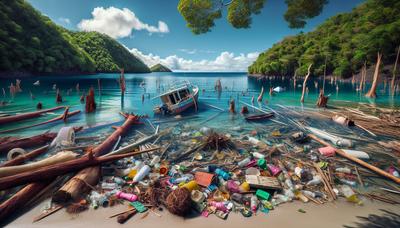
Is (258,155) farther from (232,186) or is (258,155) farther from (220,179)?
(232,186)

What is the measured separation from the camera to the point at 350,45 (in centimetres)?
7256

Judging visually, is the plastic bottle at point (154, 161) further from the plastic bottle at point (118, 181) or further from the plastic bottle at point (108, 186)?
the plastic bottle at point (108, 186)

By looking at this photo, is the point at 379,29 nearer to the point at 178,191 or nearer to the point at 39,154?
the point at 178,191

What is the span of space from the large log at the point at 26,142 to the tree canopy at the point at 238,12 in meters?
12.0

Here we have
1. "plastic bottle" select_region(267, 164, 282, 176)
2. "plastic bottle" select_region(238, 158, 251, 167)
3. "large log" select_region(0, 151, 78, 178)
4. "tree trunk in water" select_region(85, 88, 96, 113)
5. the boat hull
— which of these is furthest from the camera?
"tree trunk in water" select_region(85, 88, 96, 113)

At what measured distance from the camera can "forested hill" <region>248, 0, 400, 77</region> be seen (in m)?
57.8

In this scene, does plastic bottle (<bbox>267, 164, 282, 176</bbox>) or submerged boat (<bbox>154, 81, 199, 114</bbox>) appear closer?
plastic bottle (<bbox>267, 164, 282, 176</bbox>)

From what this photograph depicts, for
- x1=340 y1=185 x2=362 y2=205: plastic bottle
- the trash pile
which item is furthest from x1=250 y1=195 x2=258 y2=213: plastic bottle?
x1=340 y1=185 x2=362 y2=205: plastic bottle

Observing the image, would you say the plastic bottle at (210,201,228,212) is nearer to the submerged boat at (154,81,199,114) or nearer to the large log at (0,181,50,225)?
the large log at (0,181,50,225)

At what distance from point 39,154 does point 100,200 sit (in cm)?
655

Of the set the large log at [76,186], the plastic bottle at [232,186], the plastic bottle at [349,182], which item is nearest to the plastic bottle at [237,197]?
the plastic bottle at [232,186]

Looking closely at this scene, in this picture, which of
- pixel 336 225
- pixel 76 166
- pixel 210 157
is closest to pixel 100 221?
pixel 76 166

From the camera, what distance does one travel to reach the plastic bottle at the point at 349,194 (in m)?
6.40

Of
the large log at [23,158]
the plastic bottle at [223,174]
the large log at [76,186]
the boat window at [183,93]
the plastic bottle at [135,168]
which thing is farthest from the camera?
the boat window at [183,93]
